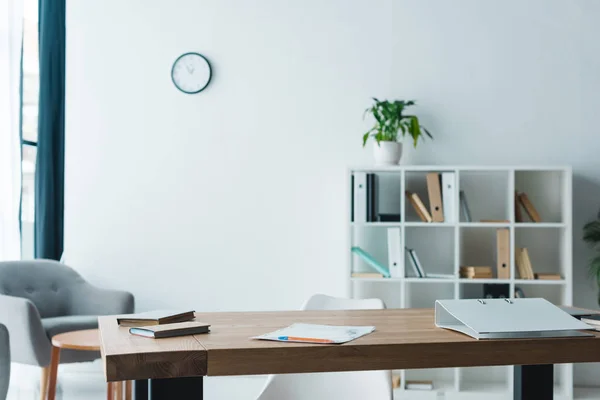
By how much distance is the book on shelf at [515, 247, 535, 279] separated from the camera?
4297 millimetres

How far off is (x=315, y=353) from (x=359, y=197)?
286 centimetres

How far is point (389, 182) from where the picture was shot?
465 cm

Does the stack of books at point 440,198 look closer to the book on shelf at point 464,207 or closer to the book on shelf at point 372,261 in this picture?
the book on shelf at point 464,207

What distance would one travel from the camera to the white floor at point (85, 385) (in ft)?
13.7

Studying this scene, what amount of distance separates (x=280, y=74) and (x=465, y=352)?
132 inches

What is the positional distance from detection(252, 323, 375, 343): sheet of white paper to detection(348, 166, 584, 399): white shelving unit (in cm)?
254

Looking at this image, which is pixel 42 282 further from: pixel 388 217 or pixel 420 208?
pixel 420 208

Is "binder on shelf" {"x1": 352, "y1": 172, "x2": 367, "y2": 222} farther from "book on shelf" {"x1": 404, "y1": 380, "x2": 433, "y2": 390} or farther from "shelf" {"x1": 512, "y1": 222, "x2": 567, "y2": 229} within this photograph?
"book on shelf" {"x1": 404, "y1": 380, "x2": 433, "y2": 390}

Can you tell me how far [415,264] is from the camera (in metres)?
4.39

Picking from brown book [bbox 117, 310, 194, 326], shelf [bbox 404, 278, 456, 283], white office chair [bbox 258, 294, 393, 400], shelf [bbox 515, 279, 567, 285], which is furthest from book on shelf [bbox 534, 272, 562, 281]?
brown book [bbox 117, 310, 194, 326]

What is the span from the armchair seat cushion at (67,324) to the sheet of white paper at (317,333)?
253 centimetres

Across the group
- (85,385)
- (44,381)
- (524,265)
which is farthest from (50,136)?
(524,265)

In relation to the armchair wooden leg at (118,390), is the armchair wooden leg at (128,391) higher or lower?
lower

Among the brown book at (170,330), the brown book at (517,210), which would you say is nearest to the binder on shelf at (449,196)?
the brown book at (517,210)
